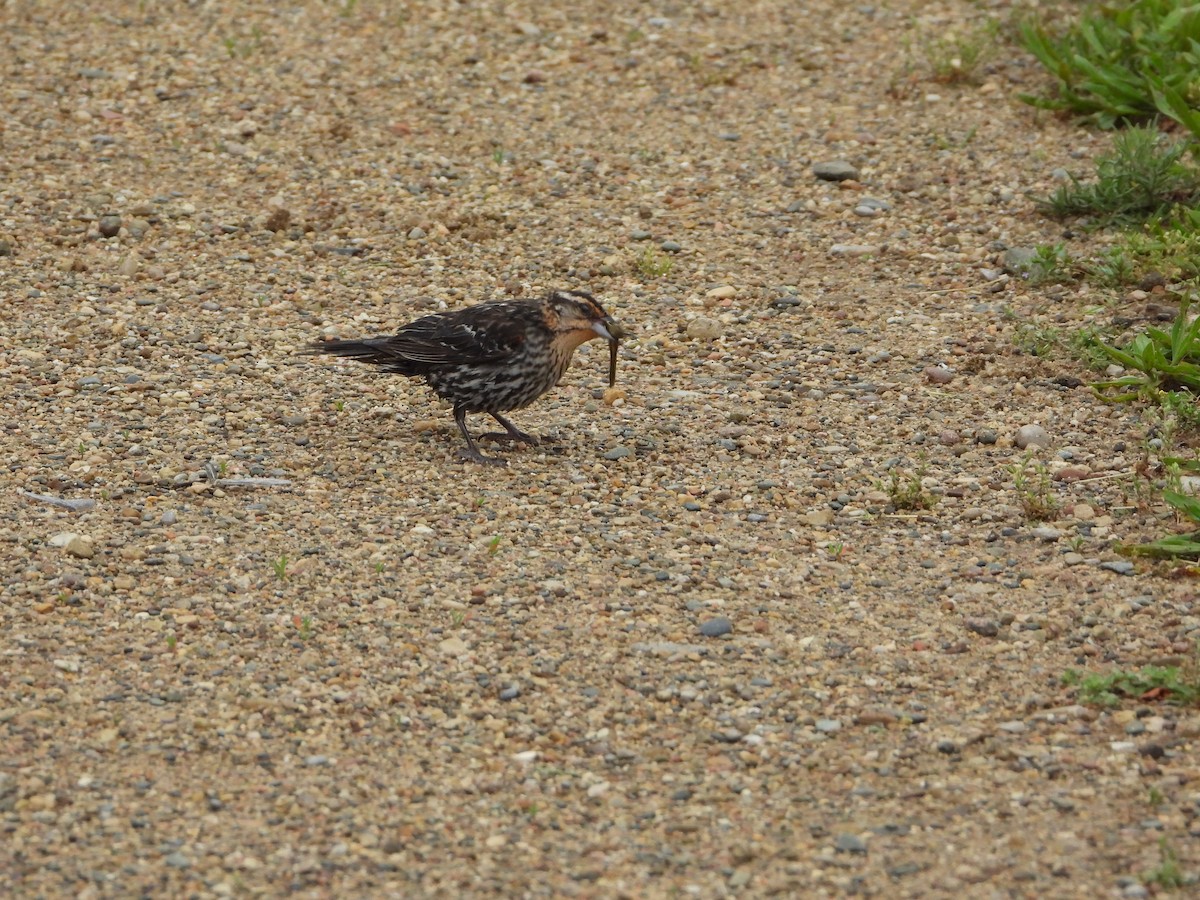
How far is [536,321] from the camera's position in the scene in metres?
8.10

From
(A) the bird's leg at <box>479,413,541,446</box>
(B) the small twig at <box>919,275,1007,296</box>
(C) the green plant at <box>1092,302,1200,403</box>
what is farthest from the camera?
(B) the small twig at <box>919,275,1007,296</box>

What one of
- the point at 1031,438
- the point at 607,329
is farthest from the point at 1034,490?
the point at 607,329

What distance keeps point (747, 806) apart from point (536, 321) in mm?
3297

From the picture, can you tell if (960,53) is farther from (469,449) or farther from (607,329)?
(469,449)

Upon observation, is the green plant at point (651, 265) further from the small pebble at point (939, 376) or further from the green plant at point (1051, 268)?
the green plant at point (1051, 268)

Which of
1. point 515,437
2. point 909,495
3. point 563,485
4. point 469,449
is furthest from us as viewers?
point 515,437

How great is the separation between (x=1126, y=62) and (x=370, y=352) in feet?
19.7

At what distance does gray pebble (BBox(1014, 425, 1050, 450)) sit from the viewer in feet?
26.3

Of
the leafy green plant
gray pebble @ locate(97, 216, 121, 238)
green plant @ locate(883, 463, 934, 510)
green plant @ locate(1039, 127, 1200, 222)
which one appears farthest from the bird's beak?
gray pebble @ locate(97, 216, 121, 238)

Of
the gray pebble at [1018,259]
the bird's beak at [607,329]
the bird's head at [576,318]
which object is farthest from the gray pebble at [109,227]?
the gray pebble at [1018,259]

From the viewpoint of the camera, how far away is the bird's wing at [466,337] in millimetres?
8031

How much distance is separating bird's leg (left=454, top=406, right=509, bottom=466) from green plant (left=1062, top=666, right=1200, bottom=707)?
3.11 meters

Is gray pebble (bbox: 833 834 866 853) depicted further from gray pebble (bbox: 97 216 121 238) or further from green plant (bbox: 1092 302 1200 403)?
gray pebble (bbox: 97 216 121 238)

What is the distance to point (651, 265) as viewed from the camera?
32.9ft
